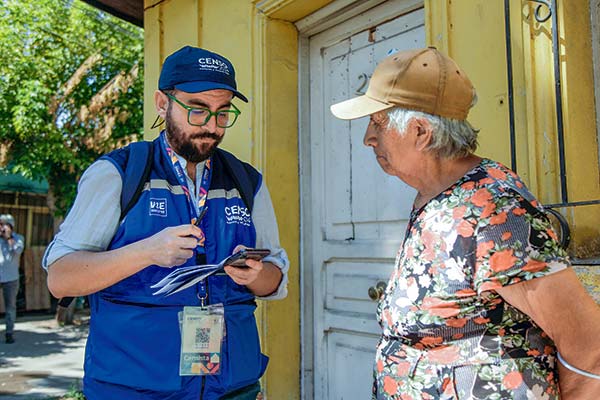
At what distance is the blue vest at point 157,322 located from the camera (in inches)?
67.4

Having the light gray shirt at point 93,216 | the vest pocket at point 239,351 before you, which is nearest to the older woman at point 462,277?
the vest pocket at point 239,351

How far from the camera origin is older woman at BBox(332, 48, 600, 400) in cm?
125

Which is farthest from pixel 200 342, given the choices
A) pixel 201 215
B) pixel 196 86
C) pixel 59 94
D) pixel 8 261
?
pixel 59 94

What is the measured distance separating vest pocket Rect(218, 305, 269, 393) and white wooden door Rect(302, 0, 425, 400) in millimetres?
1237

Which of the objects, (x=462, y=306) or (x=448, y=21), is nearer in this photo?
(x=462, y=306)

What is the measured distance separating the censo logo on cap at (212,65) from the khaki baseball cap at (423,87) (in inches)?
24.7

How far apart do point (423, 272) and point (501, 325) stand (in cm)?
22

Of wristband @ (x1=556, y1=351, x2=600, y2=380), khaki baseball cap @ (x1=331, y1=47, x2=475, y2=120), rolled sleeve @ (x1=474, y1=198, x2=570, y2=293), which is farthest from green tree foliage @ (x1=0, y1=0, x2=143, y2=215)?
wristband @ (x1=556, y1=351, x2=600, y2=380)

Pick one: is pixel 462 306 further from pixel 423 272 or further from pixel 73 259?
pixel 73 259

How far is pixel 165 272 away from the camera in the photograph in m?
1.79

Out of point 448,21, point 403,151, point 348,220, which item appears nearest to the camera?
point 403,151

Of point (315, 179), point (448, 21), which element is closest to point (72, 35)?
point (315, 179)

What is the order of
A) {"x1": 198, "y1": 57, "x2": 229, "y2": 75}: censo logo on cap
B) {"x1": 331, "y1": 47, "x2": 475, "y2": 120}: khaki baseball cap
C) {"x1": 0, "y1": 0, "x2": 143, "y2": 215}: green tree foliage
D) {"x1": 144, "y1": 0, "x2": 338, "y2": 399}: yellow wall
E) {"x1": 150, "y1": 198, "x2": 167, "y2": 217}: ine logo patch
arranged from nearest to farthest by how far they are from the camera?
{"x1": 331, "y1": 47, "x2": 475, "y2": 120}: khaki baseball cap < {"x1": 150, "y1": 198, "x2": 167, "y2": 217}: ine logo patch < {"x1": 198, "y1": 57, "x2": 229, "y2": 75}: censo logo on cap < {"x1": 144, "y1": 0, "x2": 338, "y2": 399}: yellow wall < {"x1": 0, "y1": 0, "x2": 143, "y2": 215}: green tree foliage

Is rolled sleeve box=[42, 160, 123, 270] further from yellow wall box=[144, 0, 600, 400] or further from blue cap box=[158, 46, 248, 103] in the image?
yellow wall box=[144, 0, 600, 400]
